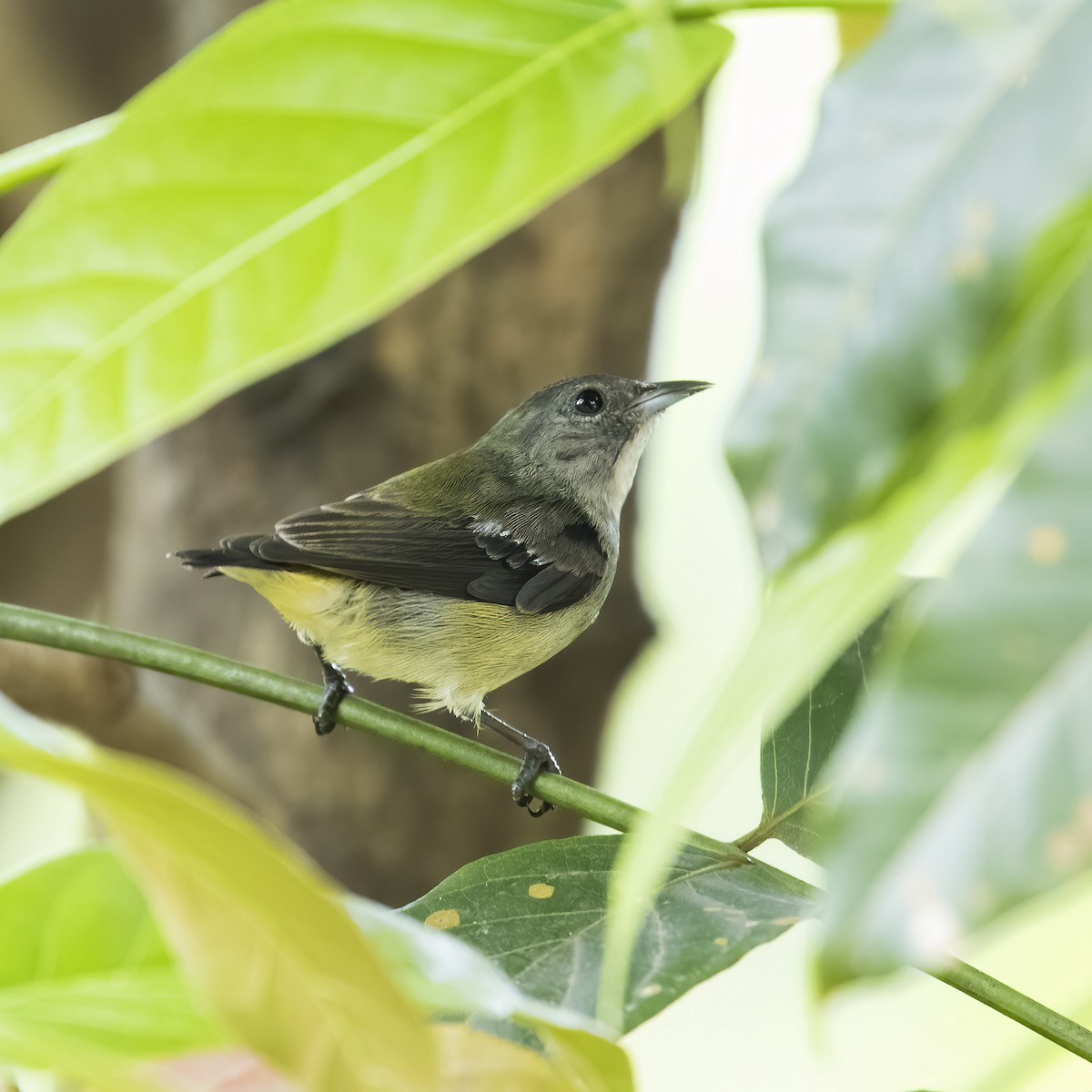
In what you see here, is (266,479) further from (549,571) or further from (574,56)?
(574,56)

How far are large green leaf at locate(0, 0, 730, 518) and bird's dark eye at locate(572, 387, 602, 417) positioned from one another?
7.97ft

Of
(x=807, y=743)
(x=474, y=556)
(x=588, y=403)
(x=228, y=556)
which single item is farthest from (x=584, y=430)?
(x=807, y=743)

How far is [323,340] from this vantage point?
2.25 feet

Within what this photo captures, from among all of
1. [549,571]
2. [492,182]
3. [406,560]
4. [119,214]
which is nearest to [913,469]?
[492,182]

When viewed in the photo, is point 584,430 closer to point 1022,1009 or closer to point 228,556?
point 228,556

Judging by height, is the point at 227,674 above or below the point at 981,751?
below

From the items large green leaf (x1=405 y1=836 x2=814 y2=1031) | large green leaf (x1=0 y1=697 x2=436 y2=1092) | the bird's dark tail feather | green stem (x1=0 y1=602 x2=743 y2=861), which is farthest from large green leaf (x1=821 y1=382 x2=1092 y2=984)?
the bird's dark tail feather

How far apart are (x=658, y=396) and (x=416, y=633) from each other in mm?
1026

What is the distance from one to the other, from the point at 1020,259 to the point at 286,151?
1.41 feet

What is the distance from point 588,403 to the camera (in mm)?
3203

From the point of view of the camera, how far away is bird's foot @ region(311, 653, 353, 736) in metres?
1.07

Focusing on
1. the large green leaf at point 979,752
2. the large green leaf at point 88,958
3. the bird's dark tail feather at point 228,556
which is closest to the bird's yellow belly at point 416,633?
the bird's dark tail feather at point 228,556

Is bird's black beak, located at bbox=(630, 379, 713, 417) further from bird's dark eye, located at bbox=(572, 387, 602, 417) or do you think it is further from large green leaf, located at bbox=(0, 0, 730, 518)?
large green leaf, located at bbox=(0, 0, 730, 518)

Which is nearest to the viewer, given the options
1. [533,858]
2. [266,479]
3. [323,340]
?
[323,340]
